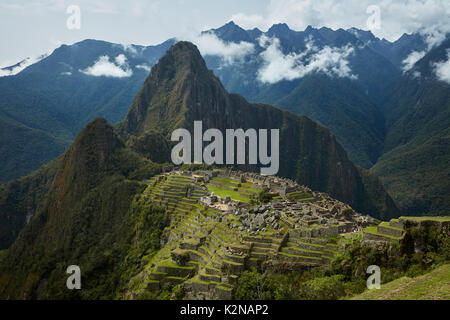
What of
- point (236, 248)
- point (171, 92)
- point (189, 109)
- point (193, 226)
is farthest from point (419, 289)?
point (171, 92)

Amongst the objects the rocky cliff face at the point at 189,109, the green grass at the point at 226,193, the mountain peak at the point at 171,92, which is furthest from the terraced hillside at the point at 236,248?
the mountain peak at the point at 171,92

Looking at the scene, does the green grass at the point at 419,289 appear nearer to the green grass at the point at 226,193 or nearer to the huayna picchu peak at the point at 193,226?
the huayna picchu peak at the point at 193,226

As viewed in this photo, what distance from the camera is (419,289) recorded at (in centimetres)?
1877

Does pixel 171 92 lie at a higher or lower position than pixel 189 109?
higher

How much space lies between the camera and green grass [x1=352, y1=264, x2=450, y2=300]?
58.3 ft

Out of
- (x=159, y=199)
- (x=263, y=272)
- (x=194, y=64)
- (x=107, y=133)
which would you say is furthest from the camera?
(x=194, y=64)

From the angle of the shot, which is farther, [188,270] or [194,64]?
[194,64]

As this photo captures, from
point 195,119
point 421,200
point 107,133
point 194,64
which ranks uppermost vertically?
point 194,64

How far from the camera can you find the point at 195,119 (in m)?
164

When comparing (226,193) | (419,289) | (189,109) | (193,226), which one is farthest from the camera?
(189,109)

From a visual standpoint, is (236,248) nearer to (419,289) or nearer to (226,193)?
(419,289)
